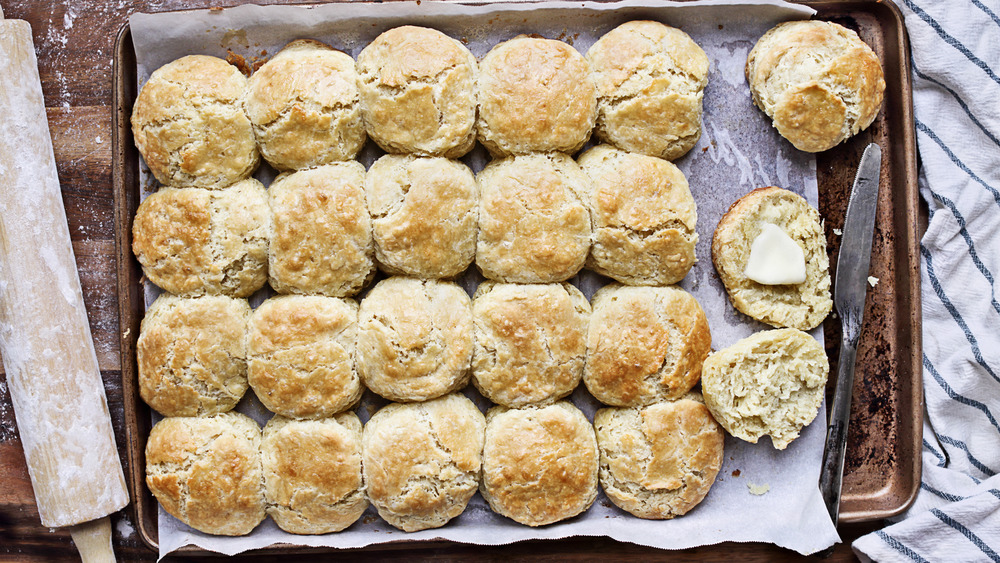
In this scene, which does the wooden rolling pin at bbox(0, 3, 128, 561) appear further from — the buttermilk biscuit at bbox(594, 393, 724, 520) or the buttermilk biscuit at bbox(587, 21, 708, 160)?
the buttermilk biscuit at bbox(587, 21, 708, 160)

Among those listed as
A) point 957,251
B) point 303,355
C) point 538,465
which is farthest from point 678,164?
point 303,355

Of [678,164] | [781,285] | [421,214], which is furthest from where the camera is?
[678,164]

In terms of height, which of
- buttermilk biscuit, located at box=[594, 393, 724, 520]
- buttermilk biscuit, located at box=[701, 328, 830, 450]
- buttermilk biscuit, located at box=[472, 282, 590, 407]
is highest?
buttermilk biscuit, located at box=[472, 282, 590, 407]

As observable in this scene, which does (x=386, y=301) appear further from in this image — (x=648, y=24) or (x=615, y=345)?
(x=648, y=24)

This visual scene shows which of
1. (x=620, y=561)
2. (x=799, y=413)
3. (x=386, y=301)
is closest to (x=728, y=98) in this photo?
(x=799, y=413)

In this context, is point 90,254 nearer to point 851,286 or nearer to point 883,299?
point 851,286

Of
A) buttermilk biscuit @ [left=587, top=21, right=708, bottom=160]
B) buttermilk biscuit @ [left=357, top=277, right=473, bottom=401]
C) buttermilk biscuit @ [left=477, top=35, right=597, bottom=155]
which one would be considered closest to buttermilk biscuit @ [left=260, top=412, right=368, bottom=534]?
buttermilk biscuit @ [left=357, top=277, right=473, bottom=401]
